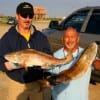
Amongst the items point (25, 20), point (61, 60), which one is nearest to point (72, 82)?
point (61, 60)

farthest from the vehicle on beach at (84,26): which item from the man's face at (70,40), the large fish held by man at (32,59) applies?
the large fish held by man at (32,59)

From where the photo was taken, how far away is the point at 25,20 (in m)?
4.42

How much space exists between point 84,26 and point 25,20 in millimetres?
4946

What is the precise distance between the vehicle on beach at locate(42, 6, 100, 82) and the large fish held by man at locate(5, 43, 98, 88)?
3.84 m

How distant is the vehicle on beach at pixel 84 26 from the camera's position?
8695 mm

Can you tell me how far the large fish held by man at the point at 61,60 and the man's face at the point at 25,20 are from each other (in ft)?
1.72

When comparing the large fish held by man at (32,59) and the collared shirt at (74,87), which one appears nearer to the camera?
the large fish held by man at (32,59)

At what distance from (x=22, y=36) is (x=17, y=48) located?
0.15 m

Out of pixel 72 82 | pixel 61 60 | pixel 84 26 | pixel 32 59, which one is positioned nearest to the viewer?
pixel 32 59

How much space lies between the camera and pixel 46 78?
176 inches

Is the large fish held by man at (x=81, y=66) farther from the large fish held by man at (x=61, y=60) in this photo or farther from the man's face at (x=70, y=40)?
the man's face at (x=70, y=40)

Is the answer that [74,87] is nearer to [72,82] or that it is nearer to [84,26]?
[72,82]

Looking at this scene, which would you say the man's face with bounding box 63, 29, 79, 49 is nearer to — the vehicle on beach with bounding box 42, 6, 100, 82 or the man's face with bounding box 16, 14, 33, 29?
the man's face with bounding box 16, 14, 33, 29

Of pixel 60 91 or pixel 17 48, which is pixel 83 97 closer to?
pixel 60 91
